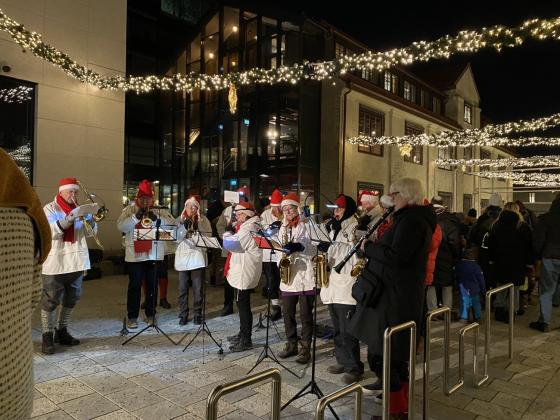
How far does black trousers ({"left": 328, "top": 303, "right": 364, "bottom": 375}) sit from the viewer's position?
4828mm

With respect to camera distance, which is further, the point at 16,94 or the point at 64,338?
the point at 16,94

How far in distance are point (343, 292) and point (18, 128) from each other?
9414mm

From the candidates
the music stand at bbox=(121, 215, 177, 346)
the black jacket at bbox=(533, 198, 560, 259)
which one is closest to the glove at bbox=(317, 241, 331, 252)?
the music stand at bbox=(121, 215, 177, 346)

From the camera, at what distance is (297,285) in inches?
210

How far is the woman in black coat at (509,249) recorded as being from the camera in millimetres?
7457

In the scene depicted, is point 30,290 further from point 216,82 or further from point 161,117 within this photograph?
point 161,117

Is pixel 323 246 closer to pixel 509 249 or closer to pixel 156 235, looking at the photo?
pixel 156 235

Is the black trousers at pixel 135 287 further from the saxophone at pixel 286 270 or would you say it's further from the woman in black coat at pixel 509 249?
the woman in black coat at pixel 509 249

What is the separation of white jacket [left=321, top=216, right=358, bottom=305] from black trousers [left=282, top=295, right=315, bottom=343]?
40 centimetres

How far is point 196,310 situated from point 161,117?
1716 centimetres

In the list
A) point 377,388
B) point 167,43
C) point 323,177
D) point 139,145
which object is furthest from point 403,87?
point 377,388

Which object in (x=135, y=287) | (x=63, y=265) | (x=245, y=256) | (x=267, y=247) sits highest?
(x=267, y=247)

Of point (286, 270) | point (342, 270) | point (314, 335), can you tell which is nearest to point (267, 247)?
point (286, 270)

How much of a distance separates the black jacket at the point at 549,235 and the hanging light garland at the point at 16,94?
11.6 metres
